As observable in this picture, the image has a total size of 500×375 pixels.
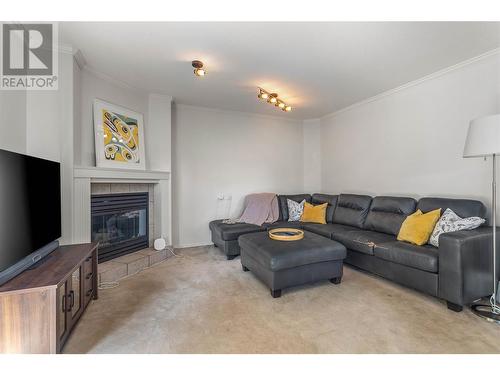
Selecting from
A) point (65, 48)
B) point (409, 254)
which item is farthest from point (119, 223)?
point (409, 254)

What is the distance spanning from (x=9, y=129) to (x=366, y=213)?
13.2 feet

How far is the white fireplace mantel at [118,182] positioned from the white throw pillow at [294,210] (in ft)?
6.54

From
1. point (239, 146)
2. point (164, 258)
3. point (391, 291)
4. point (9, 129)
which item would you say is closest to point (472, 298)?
point (391, 291)

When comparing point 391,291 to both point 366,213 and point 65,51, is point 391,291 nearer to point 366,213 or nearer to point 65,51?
point 366,213

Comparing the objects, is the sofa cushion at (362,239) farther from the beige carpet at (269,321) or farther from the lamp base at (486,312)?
the lamp base at (486,312)

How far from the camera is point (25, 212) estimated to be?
5.40ft

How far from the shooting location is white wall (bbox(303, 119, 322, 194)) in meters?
5.08

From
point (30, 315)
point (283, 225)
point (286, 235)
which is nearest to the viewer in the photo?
point (30, 315)

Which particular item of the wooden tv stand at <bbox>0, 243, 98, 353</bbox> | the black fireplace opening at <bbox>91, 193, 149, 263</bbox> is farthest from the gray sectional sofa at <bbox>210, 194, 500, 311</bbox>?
the wooden tv stand at <bbox>0, 243, 98, 353</bbox>

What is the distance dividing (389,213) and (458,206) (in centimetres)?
74

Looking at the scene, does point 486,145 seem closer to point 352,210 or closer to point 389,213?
point 389,213

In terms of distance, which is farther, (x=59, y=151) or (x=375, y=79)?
(x=375, y=79)

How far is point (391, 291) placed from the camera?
8.04ft

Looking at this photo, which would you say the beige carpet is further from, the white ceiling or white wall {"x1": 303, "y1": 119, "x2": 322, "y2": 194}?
white wall {"x1": 303, "y1": 119, "x2": 322, "y2": 194}
